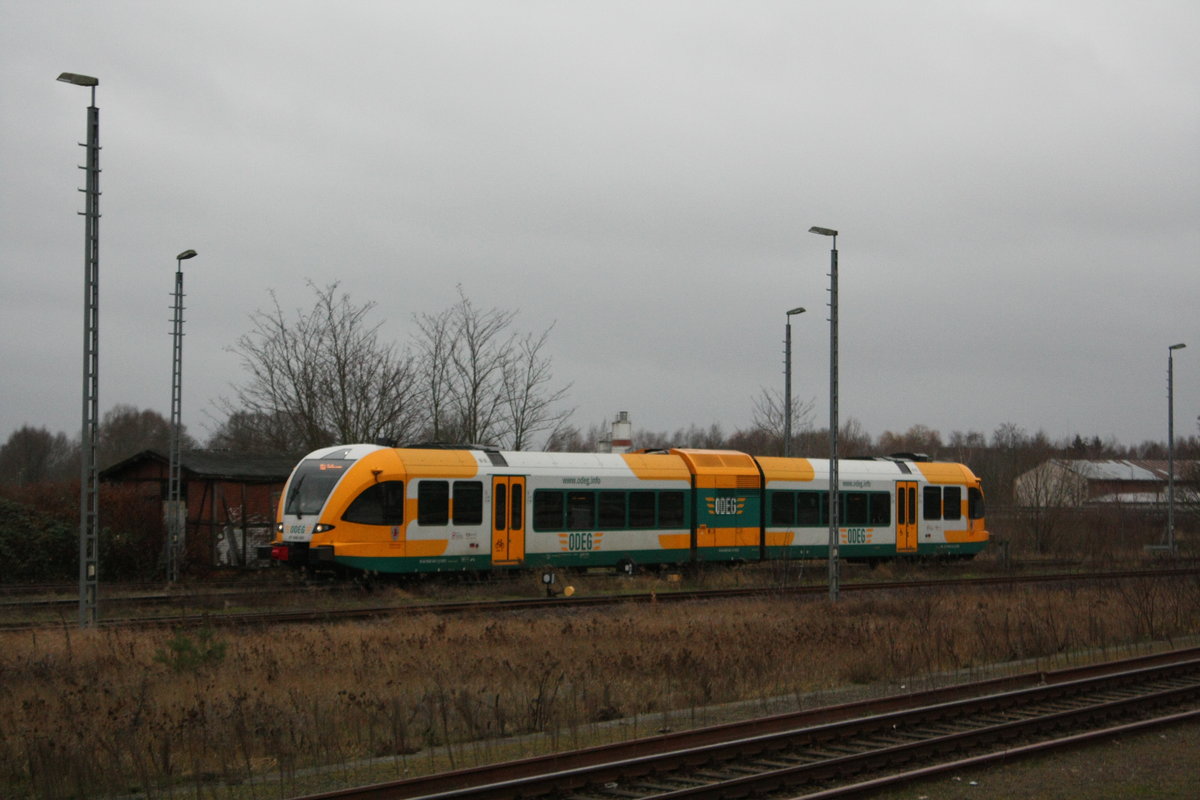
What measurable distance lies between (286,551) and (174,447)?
512 centimetres

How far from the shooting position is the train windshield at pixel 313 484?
2228cm

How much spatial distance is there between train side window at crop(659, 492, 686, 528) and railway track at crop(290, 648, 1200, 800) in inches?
544

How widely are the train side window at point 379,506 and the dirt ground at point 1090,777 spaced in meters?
14.7

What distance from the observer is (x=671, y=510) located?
27.2 m

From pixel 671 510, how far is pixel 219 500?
1166cm

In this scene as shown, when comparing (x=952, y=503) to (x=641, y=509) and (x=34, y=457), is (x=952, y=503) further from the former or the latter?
(x=34, y=457)

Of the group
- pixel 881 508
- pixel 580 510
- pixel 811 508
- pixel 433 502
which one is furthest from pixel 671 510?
pixel 881 508

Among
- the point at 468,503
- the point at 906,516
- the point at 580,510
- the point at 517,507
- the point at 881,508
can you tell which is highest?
the point at 468,503

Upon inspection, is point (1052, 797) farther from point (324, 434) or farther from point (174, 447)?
point (324, 434)

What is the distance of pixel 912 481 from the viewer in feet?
105

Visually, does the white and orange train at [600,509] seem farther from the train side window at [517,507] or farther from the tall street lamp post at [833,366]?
the tall street lamp post at [833,366]

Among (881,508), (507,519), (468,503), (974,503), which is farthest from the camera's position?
(974,503)

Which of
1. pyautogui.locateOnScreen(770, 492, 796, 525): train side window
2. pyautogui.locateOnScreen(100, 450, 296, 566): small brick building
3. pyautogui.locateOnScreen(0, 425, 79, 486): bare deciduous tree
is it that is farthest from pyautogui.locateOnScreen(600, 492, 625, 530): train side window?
pyautogui.locateOnScreen(0, 425, 79, 486): bare deciduous tree

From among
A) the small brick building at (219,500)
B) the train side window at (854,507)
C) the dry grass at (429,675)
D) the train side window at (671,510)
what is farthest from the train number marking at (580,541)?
the small brick building at (219,500)
